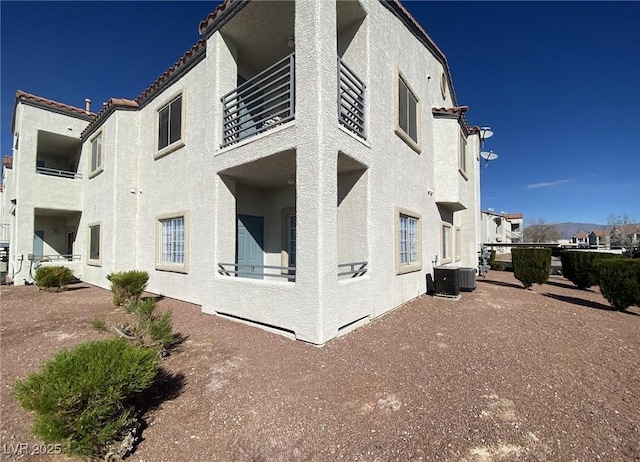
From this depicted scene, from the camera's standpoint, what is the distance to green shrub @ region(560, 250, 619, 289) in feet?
39.5

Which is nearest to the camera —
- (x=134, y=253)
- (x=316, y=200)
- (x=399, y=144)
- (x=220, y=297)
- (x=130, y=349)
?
(x=130, y=349)

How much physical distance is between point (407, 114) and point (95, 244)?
15.5 m

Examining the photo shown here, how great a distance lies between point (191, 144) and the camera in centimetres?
989

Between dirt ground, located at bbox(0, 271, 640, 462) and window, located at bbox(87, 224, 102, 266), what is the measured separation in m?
6.41

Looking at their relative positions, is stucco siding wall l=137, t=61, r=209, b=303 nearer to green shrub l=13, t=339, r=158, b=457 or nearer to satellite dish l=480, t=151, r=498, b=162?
green shrub l=13, t=339, r=158, b=457

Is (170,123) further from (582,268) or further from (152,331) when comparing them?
(582,268)

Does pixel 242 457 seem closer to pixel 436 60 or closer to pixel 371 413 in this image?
pixel 371 413

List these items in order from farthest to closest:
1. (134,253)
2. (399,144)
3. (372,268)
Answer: (134,253)
(399,144)
(372,268)

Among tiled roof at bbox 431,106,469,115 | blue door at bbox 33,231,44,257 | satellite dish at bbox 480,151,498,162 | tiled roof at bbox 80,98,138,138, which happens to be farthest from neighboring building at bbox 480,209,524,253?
blue door at bbox 33,231,44,257

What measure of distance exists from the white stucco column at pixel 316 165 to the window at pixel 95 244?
12.2 metres

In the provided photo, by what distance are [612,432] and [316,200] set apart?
5.08 meters

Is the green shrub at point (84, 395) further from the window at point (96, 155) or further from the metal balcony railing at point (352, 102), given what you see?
the window at point (96, 155)

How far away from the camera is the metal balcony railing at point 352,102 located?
22.1 feet

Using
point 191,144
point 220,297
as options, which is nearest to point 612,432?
point 220,297
